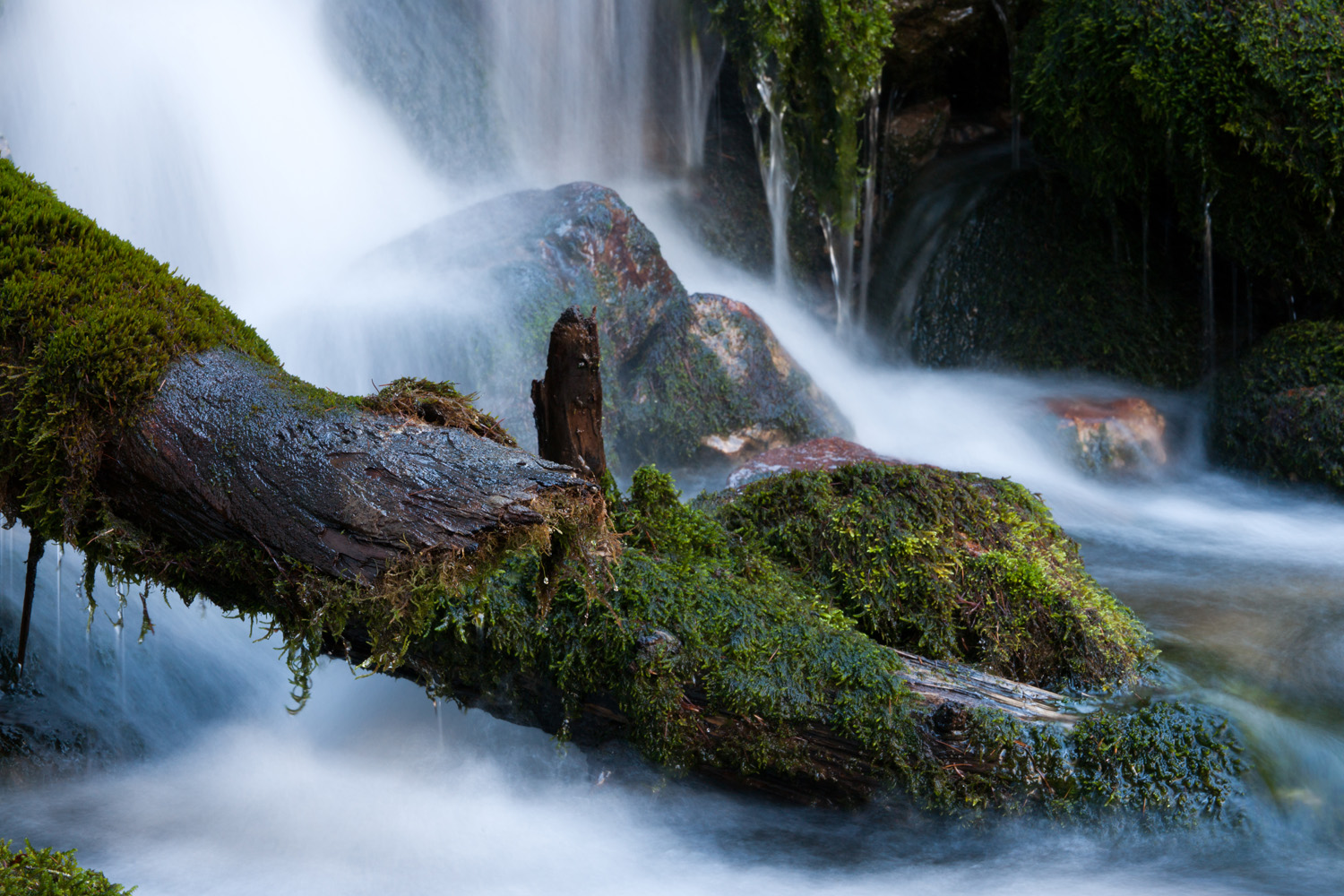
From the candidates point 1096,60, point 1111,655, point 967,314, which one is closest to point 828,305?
point 967,314

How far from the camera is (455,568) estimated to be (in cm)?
203

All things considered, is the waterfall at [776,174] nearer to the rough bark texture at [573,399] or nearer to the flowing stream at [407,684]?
the flowing stream at [407,684]

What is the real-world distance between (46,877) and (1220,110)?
8120mm

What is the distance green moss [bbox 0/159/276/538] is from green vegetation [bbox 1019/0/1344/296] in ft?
24.0

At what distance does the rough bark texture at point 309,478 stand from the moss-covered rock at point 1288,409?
724 centimetres

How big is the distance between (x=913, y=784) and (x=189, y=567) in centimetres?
222

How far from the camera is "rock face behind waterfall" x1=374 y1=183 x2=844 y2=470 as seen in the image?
23.5 ft

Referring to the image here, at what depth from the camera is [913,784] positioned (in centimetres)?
313

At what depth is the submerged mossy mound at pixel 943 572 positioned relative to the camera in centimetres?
377

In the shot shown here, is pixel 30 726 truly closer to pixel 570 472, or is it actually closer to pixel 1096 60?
pixel 570 472

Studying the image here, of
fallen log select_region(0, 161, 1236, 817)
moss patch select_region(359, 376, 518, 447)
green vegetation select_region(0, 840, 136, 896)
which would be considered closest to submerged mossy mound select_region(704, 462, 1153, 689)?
fallen log select_region(0, 161, 1236, 817)

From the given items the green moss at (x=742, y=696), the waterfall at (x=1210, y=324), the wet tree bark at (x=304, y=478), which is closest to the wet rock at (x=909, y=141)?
the waterfall at (x=1210, y=324)

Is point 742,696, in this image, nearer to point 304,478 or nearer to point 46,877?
point 304,478

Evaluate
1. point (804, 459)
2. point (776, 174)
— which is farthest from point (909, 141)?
point (804, 459)
